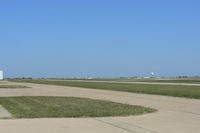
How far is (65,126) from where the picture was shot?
11102mm

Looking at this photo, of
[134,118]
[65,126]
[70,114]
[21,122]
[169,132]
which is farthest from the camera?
[70,114]

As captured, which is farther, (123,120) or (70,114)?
(70,114)

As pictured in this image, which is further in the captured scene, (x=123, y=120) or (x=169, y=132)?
(x=123, y=120)

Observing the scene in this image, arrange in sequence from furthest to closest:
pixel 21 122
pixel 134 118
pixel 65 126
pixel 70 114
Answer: pixel 70 114
pixel 134 118
pixel 21 122
pixel 65 126

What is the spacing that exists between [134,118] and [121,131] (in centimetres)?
347

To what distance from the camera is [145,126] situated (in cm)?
1113

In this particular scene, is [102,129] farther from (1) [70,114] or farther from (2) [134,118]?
(1) [70,114]

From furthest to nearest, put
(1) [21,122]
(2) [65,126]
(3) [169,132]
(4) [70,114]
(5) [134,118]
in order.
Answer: (4) [70,114]
(5) [134,118]
(1) [21,122]
(2) [65,126]
(3) [169,132]

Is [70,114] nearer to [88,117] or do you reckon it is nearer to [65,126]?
[88,117]

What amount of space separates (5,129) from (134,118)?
5159 millimetres

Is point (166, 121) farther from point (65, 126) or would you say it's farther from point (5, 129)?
point (5, 129)

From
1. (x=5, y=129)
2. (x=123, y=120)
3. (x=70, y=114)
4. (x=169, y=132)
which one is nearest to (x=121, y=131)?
(x=169, y=132)

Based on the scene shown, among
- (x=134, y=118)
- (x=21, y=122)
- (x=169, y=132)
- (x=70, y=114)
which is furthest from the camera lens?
(x=70, y=114)

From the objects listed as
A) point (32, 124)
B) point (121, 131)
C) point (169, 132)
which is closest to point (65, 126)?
point (32, 124)
